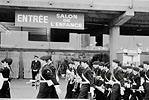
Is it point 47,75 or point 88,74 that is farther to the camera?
point 88,74

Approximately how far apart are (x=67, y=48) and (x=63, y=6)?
280 inches

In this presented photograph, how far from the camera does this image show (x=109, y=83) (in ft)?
34.5

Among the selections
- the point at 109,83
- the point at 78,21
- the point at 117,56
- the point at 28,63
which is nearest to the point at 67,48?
the point at 28,63

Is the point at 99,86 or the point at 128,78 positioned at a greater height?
the point at 128,78

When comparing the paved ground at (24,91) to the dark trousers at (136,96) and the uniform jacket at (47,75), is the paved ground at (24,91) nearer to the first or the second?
the dark trousers at (136,96)

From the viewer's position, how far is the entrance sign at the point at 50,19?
12.5 metres

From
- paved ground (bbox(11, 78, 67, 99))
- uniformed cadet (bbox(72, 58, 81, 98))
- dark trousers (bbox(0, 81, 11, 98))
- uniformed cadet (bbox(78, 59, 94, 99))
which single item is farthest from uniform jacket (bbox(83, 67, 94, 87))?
paved ground (bbox(11, 78, 67, 99))

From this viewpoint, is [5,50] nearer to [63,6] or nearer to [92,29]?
[92,29]

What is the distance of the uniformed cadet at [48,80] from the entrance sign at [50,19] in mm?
3500

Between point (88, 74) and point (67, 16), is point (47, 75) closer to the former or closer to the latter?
point (88, 74)

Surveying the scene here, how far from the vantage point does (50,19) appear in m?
12.8

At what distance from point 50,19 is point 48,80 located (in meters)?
4.23

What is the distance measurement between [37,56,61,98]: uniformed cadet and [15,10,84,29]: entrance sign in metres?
3.50

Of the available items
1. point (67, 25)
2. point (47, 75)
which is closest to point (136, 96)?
point (47, 75)
